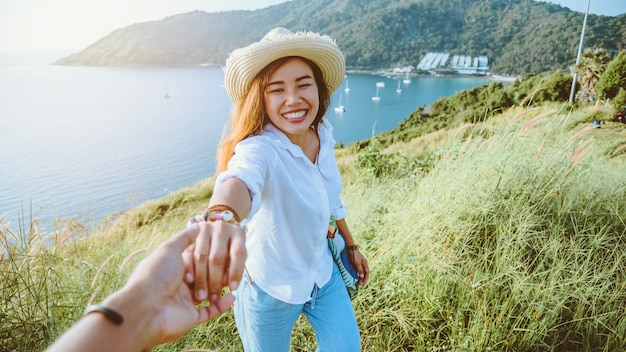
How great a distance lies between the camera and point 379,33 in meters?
90.9

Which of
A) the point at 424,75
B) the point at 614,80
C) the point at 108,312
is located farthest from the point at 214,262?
the point at 424,75

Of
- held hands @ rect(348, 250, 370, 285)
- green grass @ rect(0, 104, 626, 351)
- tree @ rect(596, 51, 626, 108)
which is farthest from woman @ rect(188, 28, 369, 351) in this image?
tree @ rect(596, 51, 626, 108)

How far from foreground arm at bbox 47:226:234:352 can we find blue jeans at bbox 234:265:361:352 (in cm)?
85

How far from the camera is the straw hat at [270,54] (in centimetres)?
149

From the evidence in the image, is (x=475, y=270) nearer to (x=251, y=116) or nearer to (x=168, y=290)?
(x=251, y=116)

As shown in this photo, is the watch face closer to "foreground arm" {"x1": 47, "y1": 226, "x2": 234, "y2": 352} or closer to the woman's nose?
"foreground arm" {"x1": 47, "y1": 226, "x2": 234, "y2": 352}

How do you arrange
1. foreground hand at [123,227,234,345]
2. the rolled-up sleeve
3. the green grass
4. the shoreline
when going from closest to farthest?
foreground hand at [123,227,234,345] < the rolled-up sleeve < the green grass < the shoreline

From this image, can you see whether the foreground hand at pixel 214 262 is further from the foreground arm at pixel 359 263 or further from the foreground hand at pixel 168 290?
the foreground arm at pixel 359 263

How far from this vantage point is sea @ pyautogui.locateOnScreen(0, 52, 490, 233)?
22.8 metres

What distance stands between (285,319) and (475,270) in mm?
1519

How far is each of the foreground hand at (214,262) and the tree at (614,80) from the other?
64.4ft

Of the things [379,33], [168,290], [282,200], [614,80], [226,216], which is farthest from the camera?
[379,33]

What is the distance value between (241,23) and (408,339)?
407 feet

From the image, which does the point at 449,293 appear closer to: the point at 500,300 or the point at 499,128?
the point at 500,300
